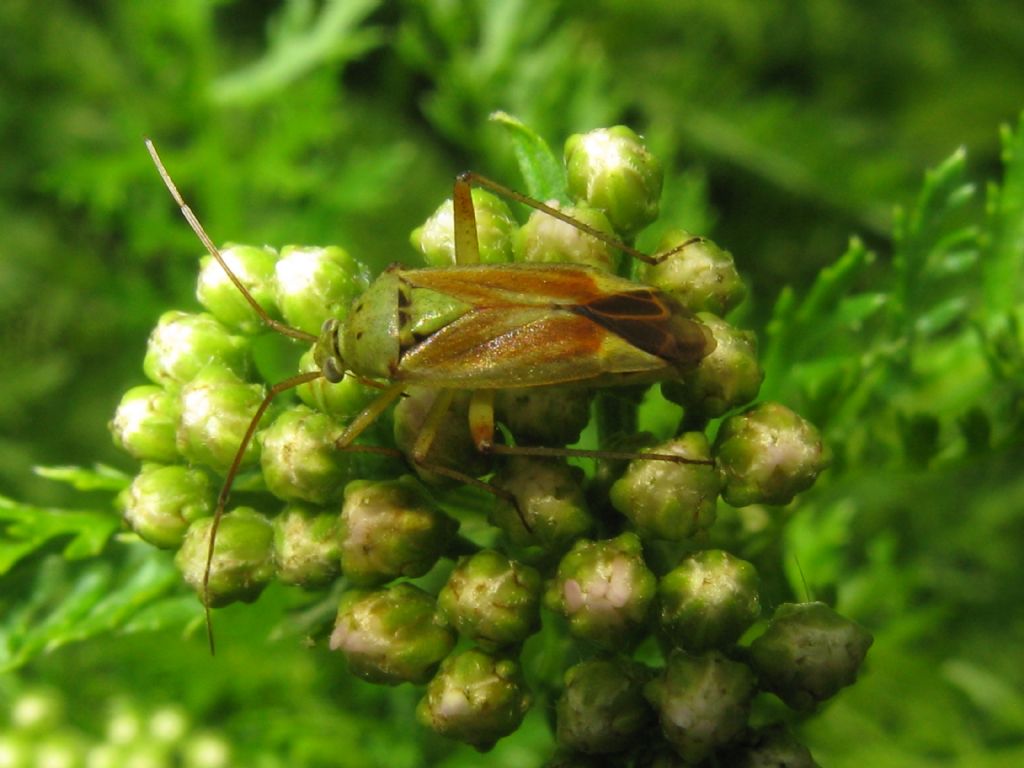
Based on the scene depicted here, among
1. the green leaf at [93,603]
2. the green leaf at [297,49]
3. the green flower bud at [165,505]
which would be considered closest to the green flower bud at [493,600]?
the green flower bud at [165,505]

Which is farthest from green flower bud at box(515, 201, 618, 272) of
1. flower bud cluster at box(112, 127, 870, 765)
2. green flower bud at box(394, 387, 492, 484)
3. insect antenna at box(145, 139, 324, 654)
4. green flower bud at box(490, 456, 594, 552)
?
insect antenna at box(145, 139, 324, 654)

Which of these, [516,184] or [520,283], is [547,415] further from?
[516,184]

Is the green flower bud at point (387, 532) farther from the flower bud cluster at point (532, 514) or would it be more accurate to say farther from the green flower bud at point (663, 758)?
the green flower bud at point (663, 758)

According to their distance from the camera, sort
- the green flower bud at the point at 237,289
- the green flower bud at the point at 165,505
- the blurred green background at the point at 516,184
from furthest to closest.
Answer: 1. the blurred green background at the point at 516,184
2. the green flower bud at the point at 237,289
3. the green flower bud at the point at 165,505

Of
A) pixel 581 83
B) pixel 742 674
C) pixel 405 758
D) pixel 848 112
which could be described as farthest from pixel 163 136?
pixel 742 674

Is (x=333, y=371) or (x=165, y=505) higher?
(x=333, y=371)

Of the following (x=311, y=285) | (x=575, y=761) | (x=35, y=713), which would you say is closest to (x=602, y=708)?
(x=575, y=761)
